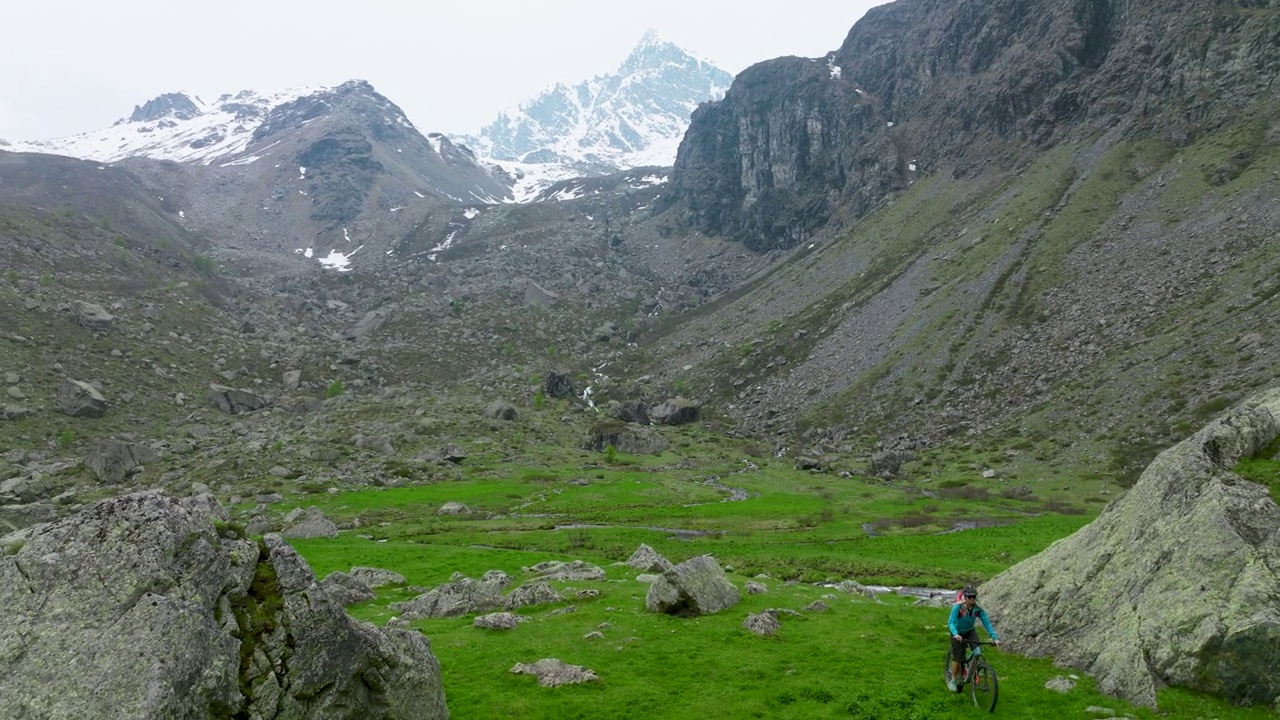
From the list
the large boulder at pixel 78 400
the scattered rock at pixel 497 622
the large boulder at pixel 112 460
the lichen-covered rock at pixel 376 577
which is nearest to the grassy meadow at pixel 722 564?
the scattered rock at pixel 497 622

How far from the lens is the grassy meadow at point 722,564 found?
23.2 meters

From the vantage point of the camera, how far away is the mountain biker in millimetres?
22953

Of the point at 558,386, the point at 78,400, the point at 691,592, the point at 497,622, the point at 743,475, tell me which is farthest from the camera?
the point at 558,386

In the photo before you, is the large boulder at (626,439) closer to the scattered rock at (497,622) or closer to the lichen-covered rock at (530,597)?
the lichen-covered rock at (530,597)

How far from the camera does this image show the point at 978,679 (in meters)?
22.5

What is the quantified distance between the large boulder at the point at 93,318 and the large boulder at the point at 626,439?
10257 centimetres

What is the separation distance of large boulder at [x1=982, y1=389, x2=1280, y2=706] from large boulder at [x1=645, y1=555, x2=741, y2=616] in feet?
41.4

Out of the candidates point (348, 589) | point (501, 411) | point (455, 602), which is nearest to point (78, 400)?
point (501, 411)

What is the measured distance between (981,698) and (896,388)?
121024 millimetres

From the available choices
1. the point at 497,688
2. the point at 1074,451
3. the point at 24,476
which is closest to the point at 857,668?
the point at 497,688

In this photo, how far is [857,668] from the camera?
26.0 meters

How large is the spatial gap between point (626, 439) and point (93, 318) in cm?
11229

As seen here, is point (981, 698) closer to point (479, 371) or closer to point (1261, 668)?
point (1261, 668)

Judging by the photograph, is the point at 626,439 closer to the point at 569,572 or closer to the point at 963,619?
the point at 569,572
